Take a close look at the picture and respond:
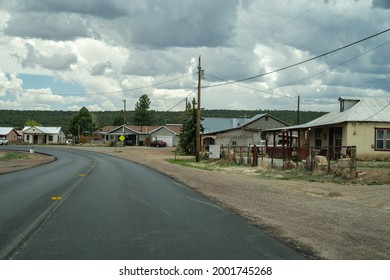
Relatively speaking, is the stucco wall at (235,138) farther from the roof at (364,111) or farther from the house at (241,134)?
the roof at (364,111)

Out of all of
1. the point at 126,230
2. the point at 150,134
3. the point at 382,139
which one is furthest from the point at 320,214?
the point at 150,134

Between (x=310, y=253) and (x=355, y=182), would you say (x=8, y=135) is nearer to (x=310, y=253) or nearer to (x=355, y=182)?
(x=355, y=182)

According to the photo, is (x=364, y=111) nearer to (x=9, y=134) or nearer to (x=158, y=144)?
(x=158, y=144)

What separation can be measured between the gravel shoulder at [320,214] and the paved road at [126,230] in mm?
Result: 606

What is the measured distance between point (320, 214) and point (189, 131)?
181 ft

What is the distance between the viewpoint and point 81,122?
145000 mm

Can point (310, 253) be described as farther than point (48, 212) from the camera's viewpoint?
No

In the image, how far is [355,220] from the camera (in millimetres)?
11531

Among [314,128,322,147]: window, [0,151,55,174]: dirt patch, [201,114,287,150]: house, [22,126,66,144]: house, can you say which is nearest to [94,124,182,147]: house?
[22,126,66,144]: house

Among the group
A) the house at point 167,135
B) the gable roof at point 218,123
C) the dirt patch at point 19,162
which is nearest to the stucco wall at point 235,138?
the gable roof at point 218,123

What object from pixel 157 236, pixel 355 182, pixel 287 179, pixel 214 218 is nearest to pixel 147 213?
pixel 214 218

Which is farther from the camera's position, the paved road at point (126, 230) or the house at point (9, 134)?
the house at point (9, 134)

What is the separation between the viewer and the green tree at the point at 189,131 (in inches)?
2642

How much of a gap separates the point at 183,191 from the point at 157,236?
9286mm
